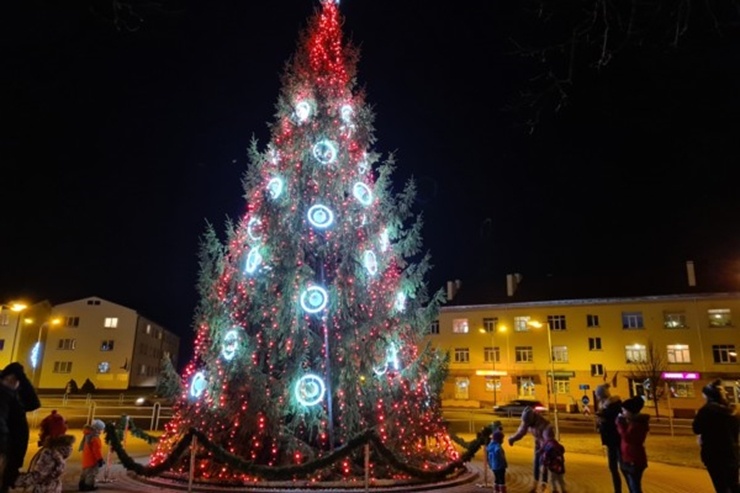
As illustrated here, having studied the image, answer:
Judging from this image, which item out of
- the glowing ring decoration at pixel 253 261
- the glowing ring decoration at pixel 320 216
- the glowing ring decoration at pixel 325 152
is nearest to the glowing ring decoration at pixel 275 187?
the glowing ring decoration at pixel 320 216

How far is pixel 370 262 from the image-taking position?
1286 cm

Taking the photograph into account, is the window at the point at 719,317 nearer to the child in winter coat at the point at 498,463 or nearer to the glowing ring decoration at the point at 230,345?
the child in winter coat at the point at 498,463

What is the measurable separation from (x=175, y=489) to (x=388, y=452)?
4.10 m

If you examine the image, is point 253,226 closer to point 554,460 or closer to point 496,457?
point 496,457

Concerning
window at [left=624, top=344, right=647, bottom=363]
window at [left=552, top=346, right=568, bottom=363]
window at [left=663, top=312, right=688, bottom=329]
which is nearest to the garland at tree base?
window at [left=624, top=344, right=647, bottom=363]

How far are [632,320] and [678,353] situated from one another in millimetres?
4106

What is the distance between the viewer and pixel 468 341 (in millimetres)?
51094

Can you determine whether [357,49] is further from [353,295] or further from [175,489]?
[175,489]

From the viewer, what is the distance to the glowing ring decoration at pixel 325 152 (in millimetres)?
12680

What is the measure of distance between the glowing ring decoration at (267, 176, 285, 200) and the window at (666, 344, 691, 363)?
4112 cm

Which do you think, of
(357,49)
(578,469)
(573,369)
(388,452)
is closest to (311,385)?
(388,452)

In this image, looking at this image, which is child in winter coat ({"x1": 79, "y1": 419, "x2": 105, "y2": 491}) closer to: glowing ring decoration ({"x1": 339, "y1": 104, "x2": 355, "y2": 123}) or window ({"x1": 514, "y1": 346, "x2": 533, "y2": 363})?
glowing ring decoration ({"x1": 339, "y1": 104, "x2": 355, "y2": 123})

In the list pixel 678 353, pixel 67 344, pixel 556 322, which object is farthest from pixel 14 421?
pixel 67 344

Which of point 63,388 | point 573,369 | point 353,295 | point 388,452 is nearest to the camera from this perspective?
point 388,452
